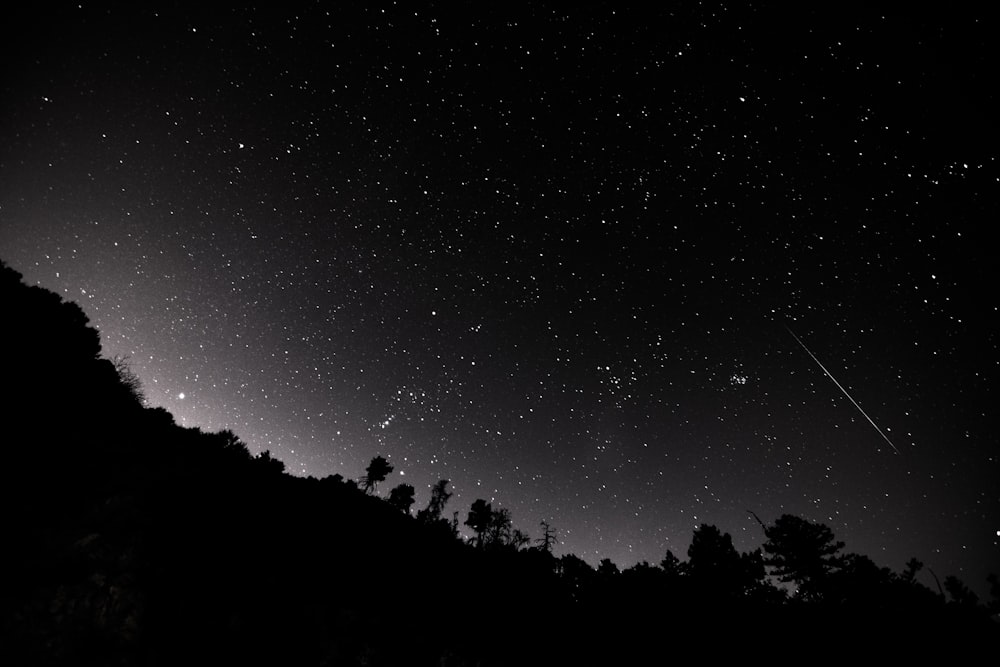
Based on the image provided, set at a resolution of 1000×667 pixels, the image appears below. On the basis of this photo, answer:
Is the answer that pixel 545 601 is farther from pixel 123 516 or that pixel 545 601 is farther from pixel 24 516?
pixel 24 516

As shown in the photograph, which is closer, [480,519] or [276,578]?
[276,578]

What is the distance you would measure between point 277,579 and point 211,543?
276 centimetres

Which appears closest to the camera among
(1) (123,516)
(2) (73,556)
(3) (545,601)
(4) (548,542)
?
(2) (73,556)

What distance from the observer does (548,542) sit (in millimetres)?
43031

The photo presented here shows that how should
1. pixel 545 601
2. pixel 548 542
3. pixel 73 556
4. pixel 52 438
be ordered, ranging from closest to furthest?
1. pixel 73 556
2. pixel 52 438
3. pixel 545 601
4. pixel 548 542

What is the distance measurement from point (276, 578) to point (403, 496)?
29649 mm

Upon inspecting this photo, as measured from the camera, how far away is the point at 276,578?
49.8 ft

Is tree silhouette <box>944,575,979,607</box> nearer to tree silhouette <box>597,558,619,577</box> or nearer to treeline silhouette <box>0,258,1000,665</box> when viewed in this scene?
treeline silhouette <box>0,258,1000,665</box>

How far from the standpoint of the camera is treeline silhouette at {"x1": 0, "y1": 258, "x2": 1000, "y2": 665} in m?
12.5

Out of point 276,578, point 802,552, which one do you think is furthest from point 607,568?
point 276,578

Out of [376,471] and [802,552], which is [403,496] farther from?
[802,552]

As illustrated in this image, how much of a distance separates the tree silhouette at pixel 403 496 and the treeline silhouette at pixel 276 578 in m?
18.1

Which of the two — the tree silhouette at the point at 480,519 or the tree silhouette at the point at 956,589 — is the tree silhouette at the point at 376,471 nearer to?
the tree silhouette at the point at 480,519

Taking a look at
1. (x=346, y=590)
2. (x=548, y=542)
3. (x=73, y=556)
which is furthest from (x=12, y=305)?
(x=548, y=542)
